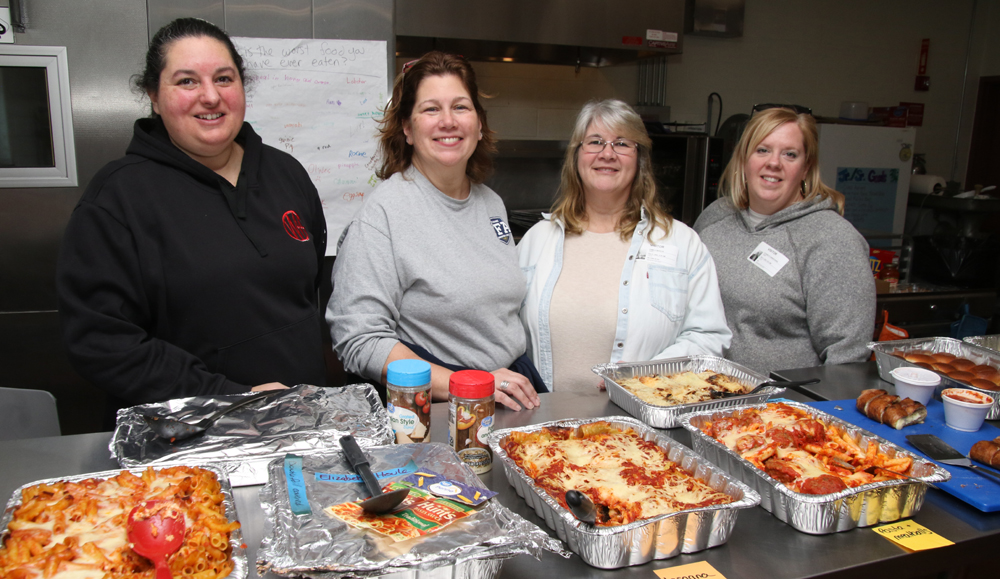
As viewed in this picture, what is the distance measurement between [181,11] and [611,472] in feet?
10.1

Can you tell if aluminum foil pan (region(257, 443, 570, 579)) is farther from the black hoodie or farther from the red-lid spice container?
the black hoodie

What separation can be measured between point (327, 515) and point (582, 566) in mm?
412

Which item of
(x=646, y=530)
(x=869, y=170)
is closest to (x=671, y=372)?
(x=646, y=530)

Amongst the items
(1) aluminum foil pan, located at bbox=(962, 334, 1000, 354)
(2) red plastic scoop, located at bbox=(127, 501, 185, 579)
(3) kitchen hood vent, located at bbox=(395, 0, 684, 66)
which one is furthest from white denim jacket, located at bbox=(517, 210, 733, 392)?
(3) kitchen hood vent, located at bbox=(395, 0, 684, 66)

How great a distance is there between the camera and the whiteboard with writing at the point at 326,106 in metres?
3.34

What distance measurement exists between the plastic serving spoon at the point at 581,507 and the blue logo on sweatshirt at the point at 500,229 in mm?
1123

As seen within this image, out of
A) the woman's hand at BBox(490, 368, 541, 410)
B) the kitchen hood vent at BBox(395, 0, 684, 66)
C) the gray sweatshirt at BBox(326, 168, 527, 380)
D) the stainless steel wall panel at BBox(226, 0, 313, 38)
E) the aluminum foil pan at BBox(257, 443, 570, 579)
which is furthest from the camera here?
the kitchen hood vent at BBox(395, 0, 684, 66)

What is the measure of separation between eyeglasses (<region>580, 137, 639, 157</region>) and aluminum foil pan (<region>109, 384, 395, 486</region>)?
3.82 ft

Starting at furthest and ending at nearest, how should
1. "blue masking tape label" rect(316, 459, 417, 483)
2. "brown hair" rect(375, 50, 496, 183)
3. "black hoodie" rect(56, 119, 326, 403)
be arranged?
"brown hair" rect(375, 50, 496, 183)
"black hoodie" rect(56, 119, 326, 403)
"blue masking tape label" rect(316, 459, 417, 483)

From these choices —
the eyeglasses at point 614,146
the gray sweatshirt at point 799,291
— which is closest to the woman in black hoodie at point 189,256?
the eyeglasses at point 614,146

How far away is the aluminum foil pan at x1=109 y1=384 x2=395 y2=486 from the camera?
123 cm

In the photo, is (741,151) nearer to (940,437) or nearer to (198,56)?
(940,437)

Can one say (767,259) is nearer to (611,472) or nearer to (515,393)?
(515,393)

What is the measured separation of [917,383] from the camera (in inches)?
66.7
